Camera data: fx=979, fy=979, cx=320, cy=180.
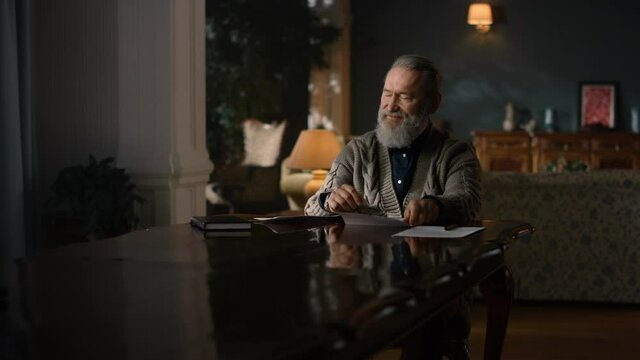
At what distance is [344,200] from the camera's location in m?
2.81

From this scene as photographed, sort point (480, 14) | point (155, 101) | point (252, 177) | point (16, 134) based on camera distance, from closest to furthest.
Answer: point (16, 134), point (155, 101), point (252, 177), point (480, 14)

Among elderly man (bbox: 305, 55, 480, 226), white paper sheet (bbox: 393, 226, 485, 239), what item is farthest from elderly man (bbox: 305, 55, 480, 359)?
white paper sheet (bbox: 393, 226, 485, 239)

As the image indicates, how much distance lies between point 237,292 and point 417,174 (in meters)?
1.52

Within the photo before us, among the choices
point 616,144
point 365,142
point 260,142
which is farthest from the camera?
point 616,144

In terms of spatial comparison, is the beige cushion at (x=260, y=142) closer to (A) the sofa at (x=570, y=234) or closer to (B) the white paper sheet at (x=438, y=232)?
(A) the sofa at (x=570, y=234)

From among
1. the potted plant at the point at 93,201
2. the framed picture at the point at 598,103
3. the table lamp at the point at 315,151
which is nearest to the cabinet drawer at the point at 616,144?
the framed picture at the point at 598,103

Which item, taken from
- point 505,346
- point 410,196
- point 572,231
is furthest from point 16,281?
point 572,231

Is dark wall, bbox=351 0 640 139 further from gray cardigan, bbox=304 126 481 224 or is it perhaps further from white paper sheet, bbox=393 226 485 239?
white paper sheet, bbox=393 226 485 239

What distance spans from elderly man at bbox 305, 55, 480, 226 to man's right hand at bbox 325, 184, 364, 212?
14cm

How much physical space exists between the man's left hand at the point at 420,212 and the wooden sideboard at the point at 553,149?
734 centimetres

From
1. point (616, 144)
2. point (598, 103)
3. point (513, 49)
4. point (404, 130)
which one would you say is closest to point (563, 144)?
point (616, 144)

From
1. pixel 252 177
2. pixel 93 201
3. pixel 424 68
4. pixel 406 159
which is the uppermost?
pixel 424 68

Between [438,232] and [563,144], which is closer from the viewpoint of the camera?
[438,232]

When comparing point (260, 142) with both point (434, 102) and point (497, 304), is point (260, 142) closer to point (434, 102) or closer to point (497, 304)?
point (434, 102)
